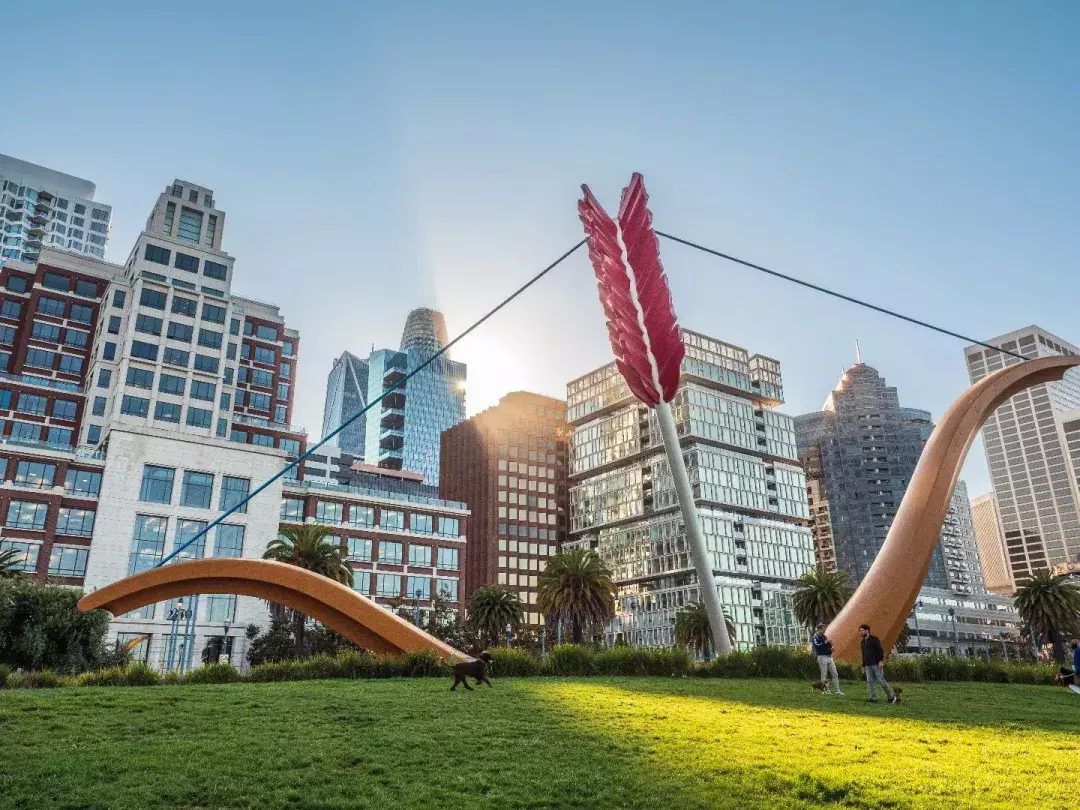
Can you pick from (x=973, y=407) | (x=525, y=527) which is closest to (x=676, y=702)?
(x=973, y=407)

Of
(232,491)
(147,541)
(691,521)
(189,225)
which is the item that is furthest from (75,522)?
(691,521)

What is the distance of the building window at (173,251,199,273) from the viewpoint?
79.4 meters

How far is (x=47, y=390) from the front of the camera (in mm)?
72062

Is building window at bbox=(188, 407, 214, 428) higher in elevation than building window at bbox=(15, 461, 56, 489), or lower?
higher

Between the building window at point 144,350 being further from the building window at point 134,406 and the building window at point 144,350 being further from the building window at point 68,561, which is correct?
the building window at point 68,561

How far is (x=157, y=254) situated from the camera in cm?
7831

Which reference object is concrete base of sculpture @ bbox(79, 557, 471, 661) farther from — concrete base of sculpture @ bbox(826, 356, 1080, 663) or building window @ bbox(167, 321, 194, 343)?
building window @ bbox(167, 321, 194, 343)

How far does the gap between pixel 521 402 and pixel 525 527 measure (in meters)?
26.1

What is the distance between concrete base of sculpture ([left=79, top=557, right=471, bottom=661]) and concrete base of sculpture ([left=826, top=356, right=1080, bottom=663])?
40.4ft

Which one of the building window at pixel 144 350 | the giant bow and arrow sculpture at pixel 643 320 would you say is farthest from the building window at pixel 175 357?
the giant bow and arrow sculpture at pixel 643 320

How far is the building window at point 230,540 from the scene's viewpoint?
64875 mm

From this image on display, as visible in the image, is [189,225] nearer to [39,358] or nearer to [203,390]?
[203,390]

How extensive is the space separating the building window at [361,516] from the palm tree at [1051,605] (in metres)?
59.8

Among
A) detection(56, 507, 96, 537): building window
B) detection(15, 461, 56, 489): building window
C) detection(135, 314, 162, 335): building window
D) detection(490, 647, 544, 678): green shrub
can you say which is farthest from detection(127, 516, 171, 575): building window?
detection(490, 647, 544, 678): green shrub
